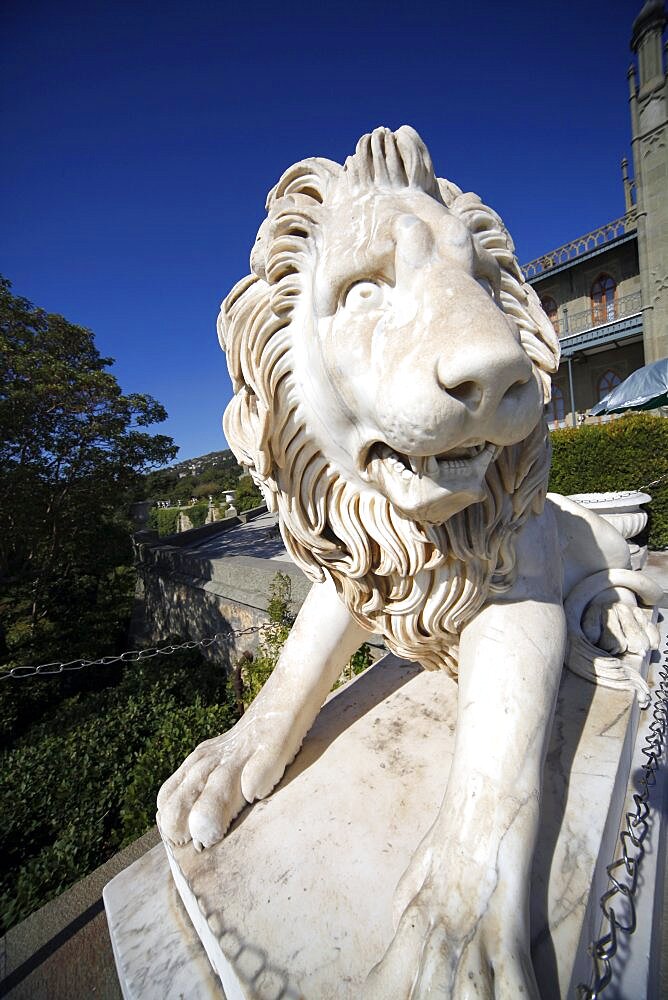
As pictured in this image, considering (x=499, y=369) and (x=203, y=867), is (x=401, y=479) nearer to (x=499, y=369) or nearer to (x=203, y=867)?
(x=499, y=369)

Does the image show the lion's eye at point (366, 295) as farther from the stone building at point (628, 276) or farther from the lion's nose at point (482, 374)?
the stone building at point (628, 276)

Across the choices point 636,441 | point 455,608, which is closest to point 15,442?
point 455,608

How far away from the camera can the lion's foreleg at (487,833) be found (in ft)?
2.49

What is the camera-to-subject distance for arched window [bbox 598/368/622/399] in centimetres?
1401

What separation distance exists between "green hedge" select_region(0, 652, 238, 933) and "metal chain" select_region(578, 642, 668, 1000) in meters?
2.69

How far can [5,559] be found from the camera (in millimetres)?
6836

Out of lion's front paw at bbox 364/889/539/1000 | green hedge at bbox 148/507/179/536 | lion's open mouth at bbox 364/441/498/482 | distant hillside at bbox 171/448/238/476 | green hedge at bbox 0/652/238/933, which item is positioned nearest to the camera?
lion's front paw at bbox 364/889/539/1000

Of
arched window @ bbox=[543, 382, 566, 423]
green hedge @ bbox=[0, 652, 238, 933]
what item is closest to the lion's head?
green hedge @ bbox=[0, 652, 238, 933]

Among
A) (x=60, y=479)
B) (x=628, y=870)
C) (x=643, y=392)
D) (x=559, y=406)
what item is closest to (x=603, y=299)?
(x=559, y=406)

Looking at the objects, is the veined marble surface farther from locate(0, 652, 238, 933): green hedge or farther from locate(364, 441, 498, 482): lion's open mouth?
locate(0, 652, 238, 933): green hedge

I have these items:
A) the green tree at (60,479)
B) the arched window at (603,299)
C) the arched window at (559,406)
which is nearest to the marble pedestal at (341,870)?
the green tree at (60,479)

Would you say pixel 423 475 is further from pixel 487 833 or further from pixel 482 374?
pixel 487 833

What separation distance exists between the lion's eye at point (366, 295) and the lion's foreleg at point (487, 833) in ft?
2.51

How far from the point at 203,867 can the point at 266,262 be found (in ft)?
4.82
